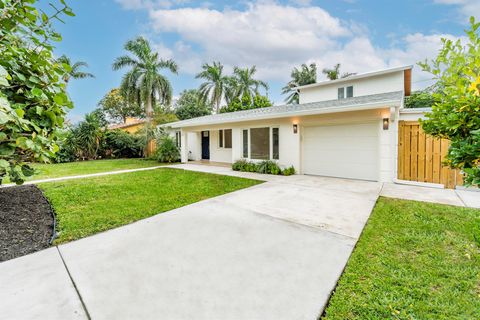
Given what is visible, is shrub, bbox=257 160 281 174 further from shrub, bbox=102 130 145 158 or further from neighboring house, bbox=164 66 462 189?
shrub, bbox=102 130 145 158

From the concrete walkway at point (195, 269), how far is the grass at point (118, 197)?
50cm

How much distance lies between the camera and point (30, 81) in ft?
7.83

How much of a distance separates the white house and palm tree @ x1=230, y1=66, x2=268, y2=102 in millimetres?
14170

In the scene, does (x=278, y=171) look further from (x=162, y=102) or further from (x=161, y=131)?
(x=162, y=102)

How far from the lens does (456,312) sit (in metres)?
2.03

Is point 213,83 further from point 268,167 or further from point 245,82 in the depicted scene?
point 268,167

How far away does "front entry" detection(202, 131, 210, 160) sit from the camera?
15766 mm

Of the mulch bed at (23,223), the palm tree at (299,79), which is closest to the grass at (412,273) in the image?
the mulch bed at (23,223)

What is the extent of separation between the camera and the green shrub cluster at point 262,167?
9.70m

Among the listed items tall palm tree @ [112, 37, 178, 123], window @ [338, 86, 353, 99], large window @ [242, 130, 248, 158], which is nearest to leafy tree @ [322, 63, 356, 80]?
window @ [338, 86, 353, 99]

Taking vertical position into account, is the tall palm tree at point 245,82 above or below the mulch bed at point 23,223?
above

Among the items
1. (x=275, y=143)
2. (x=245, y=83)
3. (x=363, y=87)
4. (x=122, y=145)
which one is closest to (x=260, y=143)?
(x=275, y=143)

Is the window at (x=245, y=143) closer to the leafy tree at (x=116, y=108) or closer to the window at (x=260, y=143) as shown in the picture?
the window at (x=260, y=143)

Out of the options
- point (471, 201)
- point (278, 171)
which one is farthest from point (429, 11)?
point (278, 171)
